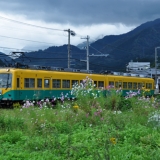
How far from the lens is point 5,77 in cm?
2253

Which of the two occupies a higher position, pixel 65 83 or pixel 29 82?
pixel 29 82

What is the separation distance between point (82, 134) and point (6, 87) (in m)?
14.7

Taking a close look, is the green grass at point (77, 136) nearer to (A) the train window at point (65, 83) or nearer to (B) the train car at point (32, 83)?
(B) the train car at point (32, 83)

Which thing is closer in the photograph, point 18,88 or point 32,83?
point 18,88

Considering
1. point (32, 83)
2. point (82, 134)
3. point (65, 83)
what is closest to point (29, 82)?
point (32, 83)

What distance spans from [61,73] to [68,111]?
1426 cm

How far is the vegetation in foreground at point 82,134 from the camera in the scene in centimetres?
654

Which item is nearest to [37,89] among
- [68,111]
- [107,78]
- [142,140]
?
[107,78]

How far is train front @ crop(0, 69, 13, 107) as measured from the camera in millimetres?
22156

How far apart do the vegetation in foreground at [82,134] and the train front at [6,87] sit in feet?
31.0

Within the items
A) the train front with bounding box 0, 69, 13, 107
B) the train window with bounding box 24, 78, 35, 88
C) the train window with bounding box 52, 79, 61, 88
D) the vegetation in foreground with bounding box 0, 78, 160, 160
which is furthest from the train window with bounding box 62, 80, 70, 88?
the vegetation in foreground with bounding box 0, 78, 160, 160

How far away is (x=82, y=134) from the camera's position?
841 cm

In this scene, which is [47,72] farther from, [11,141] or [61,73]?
[11,141]

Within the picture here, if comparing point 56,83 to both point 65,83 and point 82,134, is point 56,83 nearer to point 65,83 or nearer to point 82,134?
point 65,83
